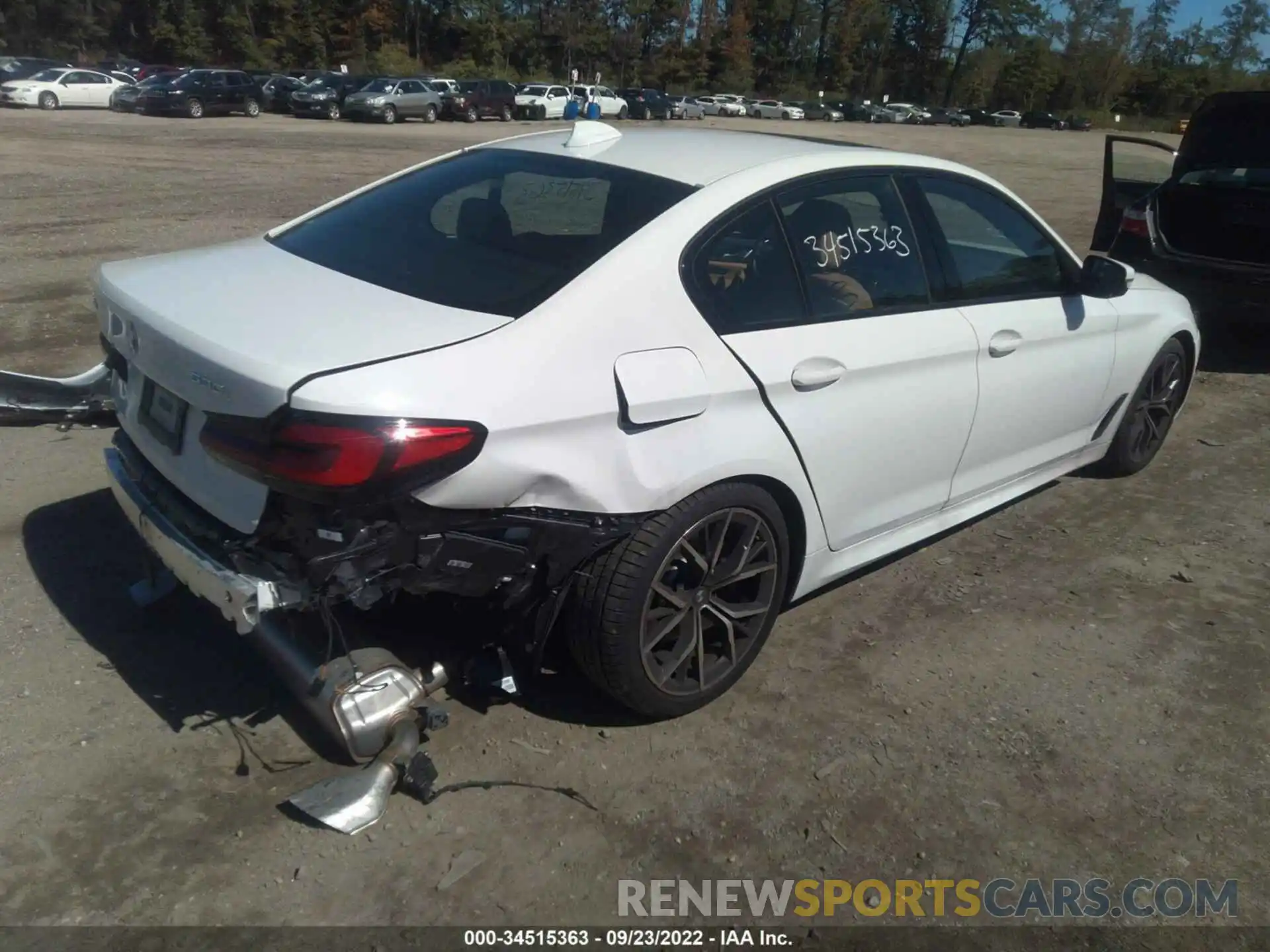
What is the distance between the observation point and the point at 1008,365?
4082 mm

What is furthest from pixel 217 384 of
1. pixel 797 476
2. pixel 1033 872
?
pixel 1033 872

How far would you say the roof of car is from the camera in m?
3.41

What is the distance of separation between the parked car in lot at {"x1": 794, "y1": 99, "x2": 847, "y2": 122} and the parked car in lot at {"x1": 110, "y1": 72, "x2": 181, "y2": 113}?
41941 mm

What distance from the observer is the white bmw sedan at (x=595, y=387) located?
2.60 metres

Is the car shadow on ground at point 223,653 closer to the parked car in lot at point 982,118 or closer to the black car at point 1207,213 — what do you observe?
the black car at point 1207,213

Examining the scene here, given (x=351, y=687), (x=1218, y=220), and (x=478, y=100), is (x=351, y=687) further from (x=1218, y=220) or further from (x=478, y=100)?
(x=478, y=100)

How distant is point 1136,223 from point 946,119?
235 ft

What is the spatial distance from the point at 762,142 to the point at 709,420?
1398 mm

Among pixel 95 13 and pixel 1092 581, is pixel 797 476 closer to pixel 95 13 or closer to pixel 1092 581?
pixel 1092 581

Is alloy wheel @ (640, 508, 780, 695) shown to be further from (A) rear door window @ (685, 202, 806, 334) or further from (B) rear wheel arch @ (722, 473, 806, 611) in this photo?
(A) rear door window @ (685, 202, 806, 334)

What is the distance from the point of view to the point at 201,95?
32656 mm

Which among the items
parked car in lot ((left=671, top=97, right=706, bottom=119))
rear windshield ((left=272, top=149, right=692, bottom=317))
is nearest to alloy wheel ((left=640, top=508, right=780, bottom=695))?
rear windshield ((left=272, top=149, right=692, bottom=317))

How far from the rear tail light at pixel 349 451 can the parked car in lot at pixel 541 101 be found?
42.3m

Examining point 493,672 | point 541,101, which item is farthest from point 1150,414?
point 541,101
